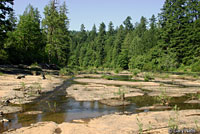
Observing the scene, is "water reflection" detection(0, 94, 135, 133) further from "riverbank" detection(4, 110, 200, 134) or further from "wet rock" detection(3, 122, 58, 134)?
"riverbank" detection(4, 110, 200, 134)

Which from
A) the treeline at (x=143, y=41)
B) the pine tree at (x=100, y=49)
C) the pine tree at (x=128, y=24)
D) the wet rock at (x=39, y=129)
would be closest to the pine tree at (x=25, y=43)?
the treeline at (x=143, y=41)

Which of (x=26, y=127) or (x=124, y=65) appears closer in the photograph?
(x=26, y=127)

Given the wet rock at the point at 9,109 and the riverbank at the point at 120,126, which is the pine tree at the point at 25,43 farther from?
the riverbank at the point at 120,126

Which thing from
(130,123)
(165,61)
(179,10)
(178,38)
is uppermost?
(179,10)

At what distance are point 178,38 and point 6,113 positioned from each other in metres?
56.3

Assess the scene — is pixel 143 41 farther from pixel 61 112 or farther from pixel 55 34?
pixel 61 112

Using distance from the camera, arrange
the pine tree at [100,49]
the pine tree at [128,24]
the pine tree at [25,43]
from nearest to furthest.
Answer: the pine tree at [25,43] < the pine tree at [100,49] < the pine tree at [128,24]

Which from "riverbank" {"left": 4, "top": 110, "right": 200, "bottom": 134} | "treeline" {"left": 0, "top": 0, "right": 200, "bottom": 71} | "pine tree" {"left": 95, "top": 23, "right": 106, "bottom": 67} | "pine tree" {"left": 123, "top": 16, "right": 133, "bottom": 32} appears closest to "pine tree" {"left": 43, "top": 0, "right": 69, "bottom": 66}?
"treeline" {"left": 0, "top": 0, "right": 200, "bottom": 71}

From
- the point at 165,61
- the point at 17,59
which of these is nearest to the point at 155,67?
the point at 165,61

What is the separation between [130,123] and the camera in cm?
871

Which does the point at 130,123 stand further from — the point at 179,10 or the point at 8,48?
the point at 179,10

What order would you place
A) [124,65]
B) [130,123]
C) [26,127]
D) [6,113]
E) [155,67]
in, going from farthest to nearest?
[124,65] < [155,67] < [6,113] < [130,123] < [26,127]

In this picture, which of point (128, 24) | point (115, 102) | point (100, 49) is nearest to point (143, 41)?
point (100, 49)

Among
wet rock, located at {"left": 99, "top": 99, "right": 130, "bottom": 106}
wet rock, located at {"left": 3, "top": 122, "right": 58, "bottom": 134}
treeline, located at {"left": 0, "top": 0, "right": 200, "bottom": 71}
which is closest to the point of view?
wet rock, located at {"left": 3, "top": 122, "right": 58, "bottom": 134}
